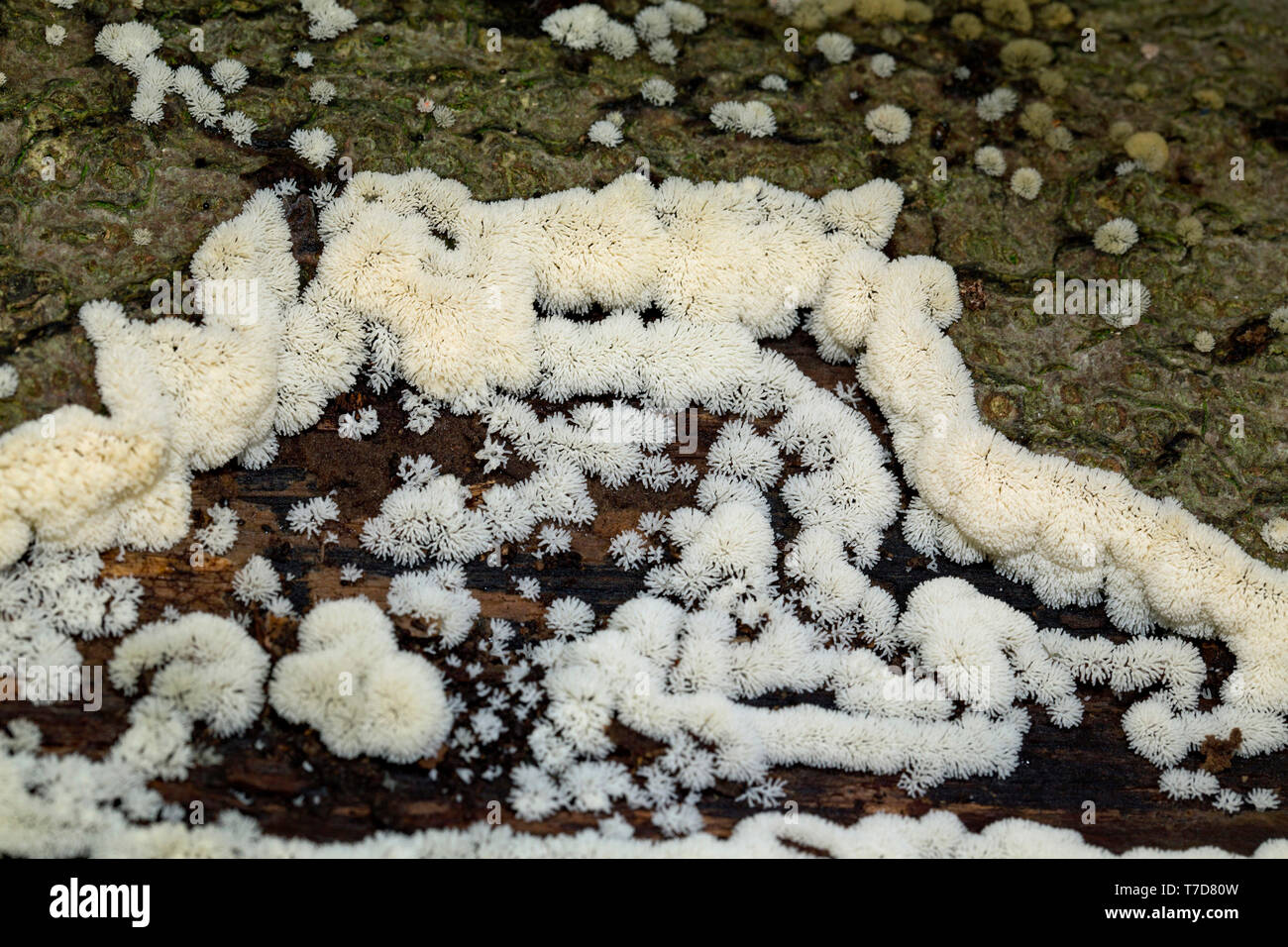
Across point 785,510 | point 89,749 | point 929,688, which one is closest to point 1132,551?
point 929,688

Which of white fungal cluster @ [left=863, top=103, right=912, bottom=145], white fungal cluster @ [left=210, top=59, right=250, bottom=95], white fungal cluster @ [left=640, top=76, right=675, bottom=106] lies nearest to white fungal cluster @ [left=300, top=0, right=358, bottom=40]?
white fungal cluster @ [left=210, top=59, right=250, bottom=95]

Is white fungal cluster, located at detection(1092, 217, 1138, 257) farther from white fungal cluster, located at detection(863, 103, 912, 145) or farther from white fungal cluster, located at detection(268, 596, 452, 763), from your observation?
white fungal cluster, located at detection(268, 596, 452, 763)

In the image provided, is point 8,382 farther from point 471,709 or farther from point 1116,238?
point 1116,238

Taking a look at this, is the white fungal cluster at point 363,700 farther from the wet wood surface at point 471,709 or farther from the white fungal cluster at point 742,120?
the white fungal cluster at point 742,120

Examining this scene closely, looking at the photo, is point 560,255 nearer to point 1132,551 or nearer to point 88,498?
point 88,498

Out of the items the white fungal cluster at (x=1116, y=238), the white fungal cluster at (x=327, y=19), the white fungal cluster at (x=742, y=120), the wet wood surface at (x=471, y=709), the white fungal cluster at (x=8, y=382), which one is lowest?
the wet wood surface at (x=471, y=709)

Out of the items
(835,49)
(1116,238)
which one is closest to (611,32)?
(835,49)

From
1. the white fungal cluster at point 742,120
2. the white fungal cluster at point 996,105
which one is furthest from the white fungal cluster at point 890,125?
the white fungal cluster at point 742,120
